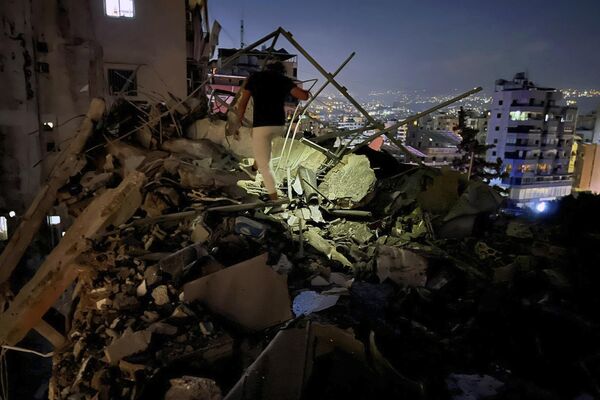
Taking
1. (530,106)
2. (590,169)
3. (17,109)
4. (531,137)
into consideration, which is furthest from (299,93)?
(531,137)

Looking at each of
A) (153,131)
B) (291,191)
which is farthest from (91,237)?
(153,131)

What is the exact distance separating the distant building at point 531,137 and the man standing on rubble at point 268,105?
3575cm

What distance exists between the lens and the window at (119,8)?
12.4 meters

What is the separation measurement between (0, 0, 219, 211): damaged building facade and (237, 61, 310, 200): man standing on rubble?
520 cm

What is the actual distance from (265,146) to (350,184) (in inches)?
57.3

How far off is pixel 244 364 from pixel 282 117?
11.0 ft

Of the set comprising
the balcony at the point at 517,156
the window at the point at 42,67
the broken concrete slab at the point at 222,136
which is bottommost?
the balcony at the point at 517,156

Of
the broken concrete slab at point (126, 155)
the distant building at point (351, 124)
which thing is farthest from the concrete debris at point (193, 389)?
the distant building at point (351, 124)

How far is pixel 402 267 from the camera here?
3.98 m

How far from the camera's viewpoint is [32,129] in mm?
10977

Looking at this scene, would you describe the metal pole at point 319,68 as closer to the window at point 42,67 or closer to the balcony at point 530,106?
the window at point 42,67

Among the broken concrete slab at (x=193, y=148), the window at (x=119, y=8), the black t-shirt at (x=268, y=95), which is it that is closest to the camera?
the black t-shirt at (x=268, y=95)

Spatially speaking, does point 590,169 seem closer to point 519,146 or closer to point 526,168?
point 519,146

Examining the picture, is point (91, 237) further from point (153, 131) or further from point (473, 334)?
point (473, 334)
